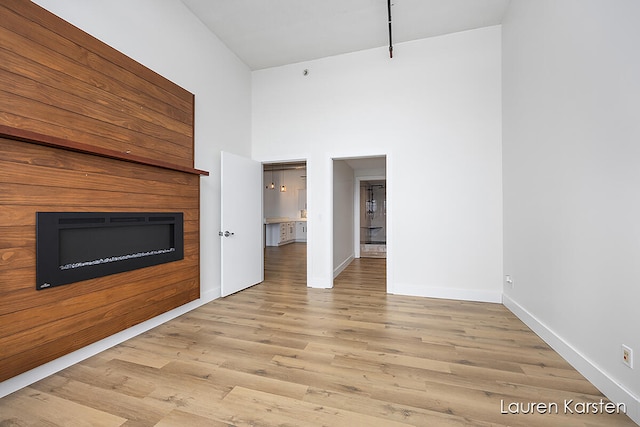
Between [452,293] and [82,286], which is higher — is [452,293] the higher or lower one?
the lower one

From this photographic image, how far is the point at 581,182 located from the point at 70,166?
3.66m

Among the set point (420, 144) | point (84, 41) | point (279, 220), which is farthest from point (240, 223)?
point (279, 220)

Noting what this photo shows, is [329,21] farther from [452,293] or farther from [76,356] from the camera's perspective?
[76,356]

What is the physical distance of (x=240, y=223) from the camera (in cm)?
398

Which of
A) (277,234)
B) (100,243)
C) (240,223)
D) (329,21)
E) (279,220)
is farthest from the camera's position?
(277,234)

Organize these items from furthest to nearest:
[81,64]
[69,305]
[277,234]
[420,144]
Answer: [277,234]
[420,144]
[81,64]
[69,305]

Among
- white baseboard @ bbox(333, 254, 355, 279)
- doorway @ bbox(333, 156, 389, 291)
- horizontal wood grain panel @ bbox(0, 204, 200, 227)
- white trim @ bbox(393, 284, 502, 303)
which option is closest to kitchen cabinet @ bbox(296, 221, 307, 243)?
doorway @ bbox(333, 156, 389, 291)

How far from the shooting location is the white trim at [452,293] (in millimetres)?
3510

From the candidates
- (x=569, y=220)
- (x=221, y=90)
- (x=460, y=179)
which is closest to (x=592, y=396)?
(x=569, y=220)

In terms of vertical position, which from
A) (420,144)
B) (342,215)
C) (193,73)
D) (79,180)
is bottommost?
(342,215)

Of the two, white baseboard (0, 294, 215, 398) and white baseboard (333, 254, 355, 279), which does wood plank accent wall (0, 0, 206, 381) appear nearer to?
white baseboard (0, 294, 215, 398)

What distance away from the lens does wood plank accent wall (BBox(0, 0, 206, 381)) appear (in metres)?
1.71

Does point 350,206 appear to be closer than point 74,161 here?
No

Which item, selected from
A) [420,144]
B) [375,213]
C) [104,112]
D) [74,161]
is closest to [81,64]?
[104,112]
